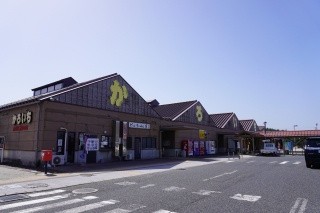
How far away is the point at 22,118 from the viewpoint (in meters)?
24.2

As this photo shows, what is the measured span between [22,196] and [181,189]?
647 centimetres

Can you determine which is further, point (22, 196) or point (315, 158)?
point (315, 158)

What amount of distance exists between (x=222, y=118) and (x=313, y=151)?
34.8 m

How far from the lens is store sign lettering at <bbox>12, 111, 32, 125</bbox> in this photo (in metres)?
23.2

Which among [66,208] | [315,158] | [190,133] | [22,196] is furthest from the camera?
[190,133]

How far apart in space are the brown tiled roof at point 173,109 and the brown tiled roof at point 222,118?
38.3ft

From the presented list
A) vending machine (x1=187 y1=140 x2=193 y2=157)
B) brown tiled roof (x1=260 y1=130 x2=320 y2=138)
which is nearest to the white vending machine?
vending machine (x1=187 y1=140 x2=193 y2=157)

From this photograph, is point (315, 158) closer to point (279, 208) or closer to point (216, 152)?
point (279, 208)

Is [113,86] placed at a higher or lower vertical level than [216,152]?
higher

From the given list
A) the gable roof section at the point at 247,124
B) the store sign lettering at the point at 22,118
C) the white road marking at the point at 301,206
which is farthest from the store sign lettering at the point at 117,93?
the gable roof section at the point at 247,124

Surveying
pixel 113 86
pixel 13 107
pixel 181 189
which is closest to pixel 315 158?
pixel 181 189

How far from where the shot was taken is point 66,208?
8852 millimetres

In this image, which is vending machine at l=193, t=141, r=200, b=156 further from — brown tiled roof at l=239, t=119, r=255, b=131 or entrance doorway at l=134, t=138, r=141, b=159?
brown tiled roof at l=239, t=119, r=255, b=131

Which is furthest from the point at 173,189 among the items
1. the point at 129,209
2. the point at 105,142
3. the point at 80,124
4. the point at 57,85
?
the point at 57,85
